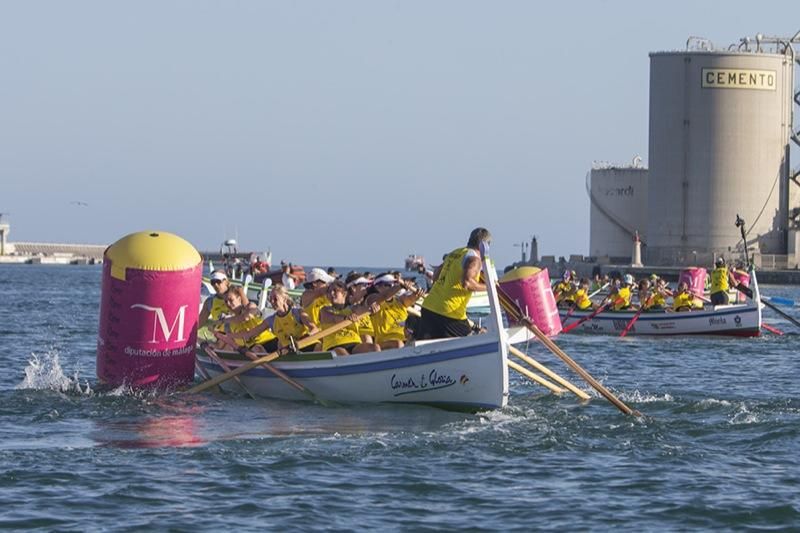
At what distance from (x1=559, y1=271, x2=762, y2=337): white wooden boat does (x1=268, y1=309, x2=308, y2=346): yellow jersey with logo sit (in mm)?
18284

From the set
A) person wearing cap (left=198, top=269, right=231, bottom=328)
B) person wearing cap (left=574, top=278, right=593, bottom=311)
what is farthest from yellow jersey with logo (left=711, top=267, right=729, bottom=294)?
person wearing cap (left=198, top=269, right=231, bottom=328)

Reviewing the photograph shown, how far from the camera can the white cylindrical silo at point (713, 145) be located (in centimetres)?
8544

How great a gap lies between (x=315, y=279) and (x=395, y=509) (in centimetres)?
800

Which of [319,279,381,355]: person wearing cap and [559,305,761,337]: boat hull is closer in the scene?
[319,279,381,355]: person wearing cap

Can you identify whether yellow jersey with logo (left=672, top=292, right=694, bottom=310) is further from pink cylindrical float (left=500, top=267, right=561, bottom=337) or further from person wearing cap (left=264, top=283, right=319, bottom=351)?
person wearing cap (left=264, top=283, right=319, bottom=351)

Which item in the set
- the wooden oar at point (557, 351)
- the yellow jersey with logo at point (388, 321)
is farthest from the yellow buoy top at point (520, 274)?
the wooden oar at point (557, 351)

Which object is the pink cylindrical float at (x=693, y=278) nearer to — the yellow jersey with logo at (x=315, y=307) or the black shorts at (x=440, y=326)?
the yellow jersey with logo at (x=315, y=307)

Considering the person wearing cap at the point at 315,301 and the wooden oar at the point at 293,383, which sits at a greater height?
the person wearing cap at the point at 315,301

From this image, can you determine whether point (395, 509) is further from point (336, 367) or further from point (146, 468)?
point (336, 367)

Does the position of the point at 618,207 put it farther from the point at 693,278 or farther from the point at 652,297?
the point at 652,297

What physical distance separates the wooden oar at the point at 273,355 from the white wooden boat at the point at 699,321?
18686 mm

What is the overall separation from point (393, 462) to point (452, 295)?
12.0 ft

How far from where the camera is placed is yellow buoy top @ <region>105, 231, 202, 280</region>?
65.3 feet

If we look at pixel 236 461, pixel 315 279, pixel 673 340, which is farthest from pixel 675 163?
pixel 236 461
